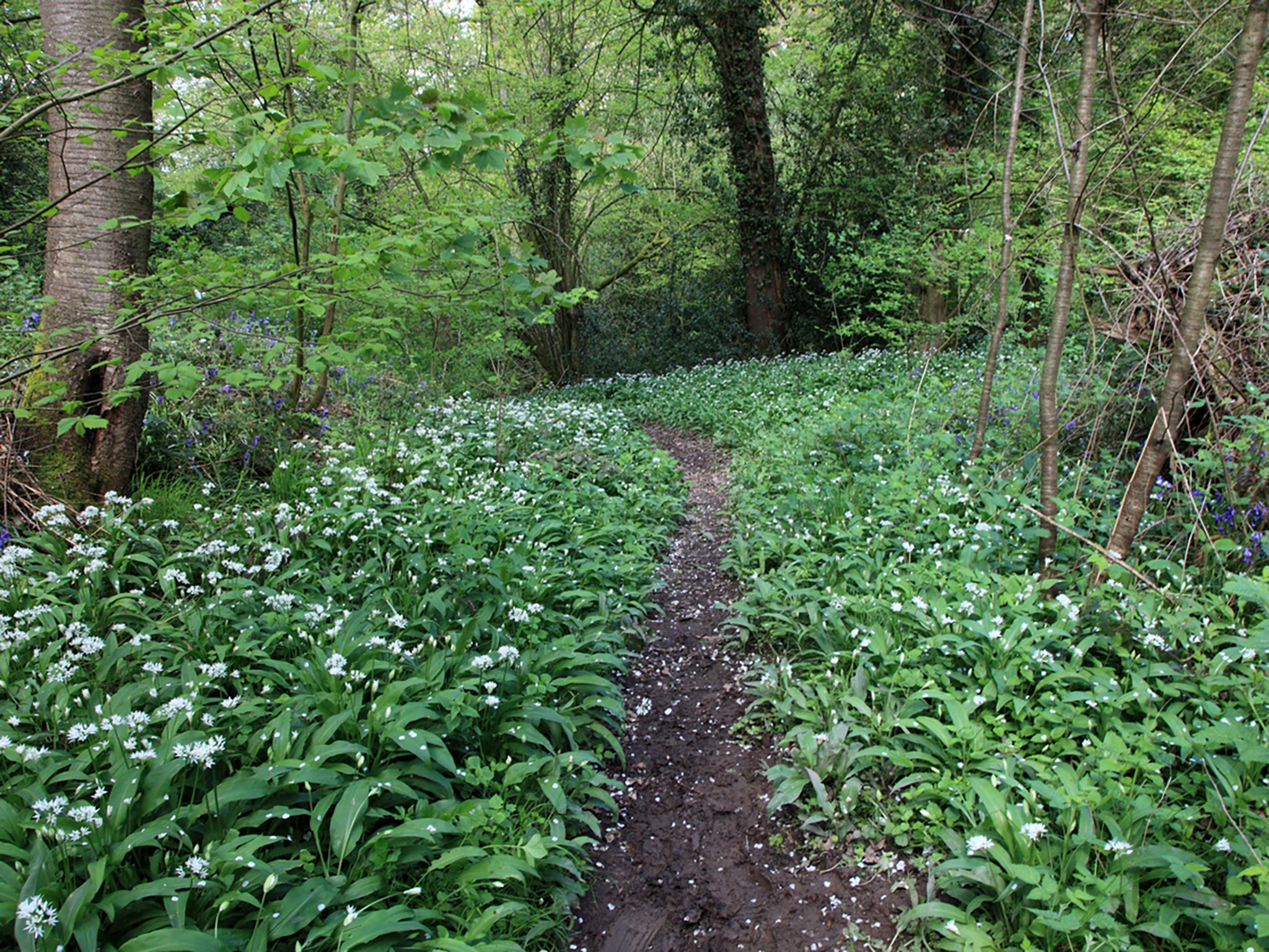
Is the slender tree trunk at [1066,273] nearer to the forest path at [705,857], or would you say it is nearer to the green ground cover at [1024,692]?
the green ground cover at [1024,692]

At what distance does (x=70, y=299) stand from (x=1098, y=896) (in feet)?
19.4

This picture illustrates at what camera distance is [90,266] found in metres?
4.25

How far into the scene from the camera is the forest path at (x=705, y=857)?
100.0 inches

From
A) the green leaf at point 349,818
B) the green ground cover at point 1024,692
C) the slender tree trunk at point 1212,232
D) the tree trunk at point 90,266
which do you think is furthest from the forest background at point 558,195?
the green leaf at point 349,818

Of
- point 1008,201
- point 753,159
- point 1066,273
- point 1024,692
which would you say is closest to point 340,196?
point 1008,201

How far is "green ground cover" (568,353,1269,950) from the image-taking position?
2.29 meters

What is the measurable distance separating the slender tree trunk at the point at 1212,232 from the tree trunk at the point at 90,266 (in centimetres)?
552

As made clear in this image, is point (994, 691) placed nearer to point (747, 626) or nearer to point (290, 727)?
point (747, 626)

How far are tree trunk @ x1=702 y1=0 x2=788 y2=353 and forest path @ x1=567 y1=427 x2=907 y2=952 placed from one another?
36.4 feet

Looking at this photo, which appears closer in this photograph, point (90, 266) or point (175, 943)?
point (175, 943)

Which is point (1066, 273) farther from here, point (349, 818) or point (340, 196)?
point (340, 196)

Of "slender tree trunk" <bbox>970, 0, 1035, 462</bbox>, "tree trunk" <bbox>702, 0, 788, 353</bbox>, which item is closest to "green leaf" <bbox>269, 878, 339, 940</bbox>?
"slender tree trunk" <bbox>970, 0, 1035, 462</bbox>

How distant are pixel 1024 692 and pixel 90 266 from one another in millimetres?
5793

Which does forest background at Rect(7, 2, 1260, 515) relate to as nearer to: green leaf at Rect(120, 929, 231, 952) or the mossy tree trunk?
the mossy tree trunk
